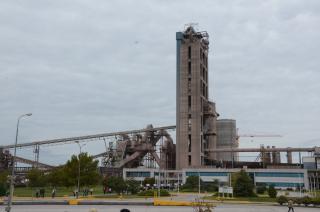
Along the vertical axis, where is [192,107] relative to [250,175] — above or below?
above

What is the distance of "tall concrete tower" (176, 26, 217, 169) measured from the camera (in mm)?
144875

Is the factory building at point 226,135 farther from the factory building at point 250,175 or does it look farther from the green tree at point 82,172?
the green tree at point 82,172

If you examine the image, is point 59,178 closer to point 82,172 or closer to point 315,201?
point 82,172

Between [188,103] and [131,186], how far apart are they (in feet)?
223

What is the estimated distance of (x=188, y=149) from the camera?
145500 mm

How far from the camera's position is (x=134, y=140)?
15650 centimetres

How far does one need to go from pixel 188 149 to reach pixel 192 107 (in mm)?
15310

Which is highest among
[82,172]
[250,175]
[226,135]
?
[226,135]

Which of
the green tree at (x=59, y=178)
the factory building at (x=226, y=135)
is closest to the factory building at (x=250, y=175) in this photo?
the factory building at (x=226, y=135)

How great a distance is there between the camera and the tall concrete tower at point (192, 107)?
14488cm

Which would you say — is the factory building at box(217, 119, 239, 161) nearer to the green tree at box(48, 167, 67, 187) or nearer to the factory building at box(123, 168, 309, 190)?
the factory building at box(123, 168, 309, 190)

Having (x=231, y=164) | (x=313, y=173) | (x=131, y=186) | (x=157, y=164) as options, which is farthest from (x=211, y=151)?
(x=131, y=186)

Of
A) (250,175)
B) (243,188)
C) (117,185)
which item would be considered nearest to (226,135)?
(250,175)

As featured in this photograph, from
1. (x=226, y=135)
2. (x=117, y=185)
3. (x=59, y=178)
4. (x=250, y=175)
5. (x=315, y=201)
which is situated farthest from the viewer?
(x=226, y=135)
